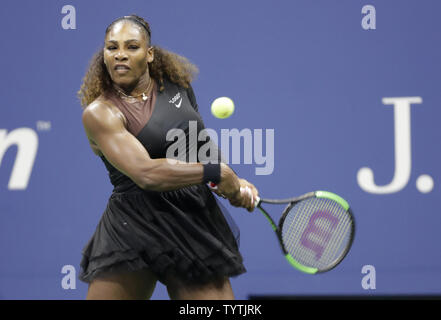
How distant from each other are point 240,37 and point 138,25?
1757 mm

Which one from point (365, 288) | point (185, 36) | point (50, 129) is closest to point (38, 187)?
point (50, 129)

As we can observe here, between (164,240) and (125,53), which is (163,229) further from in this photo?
(125,53)

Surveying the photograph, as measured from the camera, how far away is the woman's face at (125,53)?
2.40m

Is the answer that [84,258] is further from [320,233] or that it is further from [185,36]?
[185,36]

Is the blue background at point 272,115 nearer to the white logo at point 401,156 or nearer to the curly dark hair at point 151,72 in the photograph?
the white logo at point 401,156

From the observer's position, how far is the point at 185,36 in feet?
13.8

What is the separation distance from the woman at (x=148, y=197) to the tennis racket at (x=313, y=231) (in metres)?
0.22

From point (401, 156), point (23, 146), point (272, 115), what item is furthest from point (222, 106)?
point (23, 146)

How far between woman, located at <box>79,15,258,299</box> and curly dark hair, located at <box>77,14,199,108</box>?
0.5 inches

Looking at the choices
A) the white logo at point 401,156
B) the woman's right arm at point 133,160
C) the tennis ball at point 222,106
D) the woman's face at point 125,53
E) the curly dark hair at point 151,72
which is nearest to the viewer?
the woman's right arm at point 133,160

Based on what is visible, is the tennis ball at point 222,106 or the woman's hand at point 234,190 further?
the tennis ball at point 222,106

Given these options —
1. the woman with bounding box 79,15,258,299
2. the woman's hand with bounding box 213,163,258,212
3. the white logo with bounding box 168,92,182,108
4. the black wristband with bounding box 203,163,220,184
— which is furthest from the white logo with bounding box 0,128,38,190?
the black wristband with bounding box 203,163,220,184

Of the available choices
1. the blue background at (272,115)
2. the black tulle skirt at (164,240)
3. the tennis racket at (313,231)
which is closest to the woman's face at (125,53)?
the black tulle skirt at (164,240)
